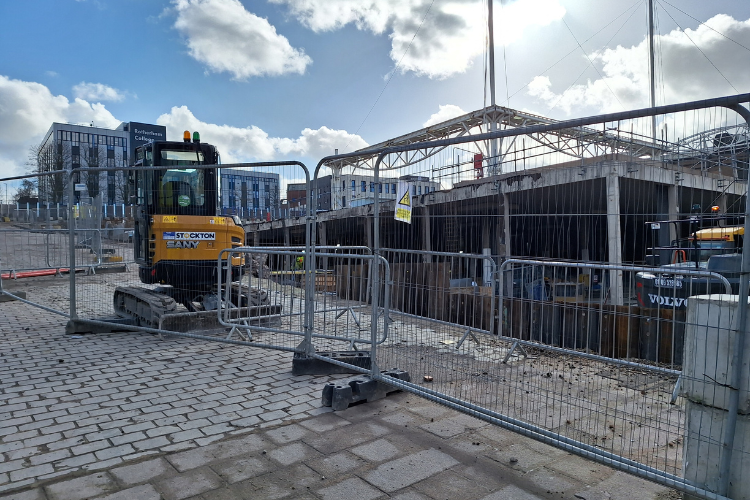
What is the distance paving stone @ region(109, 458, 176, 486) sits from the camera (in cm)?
310

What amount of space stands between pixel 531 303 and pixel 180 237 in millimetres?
5179

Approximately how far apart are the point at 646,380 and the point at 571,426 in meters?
1.71

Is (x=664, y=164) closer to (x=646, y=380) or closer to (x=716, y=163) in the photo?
(x=716, y=163)

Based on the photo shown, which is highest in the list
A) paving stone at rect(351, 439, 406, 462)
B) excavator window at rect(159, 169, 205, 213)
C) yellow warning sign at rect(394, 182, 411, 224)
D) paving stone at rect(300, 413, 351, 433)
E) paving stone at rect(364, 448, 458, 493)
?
excavator window at rect(159, 169, 205, 213)

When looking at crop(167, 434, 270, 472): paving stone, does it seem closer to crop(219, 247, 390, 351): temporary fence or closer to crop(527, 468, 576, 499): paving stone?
crop(527, 468, 576, 499): paving stone

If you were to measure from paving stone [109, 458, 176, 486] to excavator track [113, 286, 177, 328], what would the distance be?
148 inches

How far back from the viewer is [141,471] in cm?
320

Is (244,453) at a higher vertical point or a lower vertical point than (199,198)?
lower

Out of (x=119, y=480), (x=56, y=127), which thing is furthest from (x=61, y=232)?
(x=56, y=127)

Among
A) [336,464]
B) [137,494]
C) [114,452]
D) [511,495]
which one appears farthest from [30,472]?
[511,495]

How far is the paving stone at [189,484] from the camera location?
116 inches

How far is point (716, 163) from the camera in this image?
10.5 feet

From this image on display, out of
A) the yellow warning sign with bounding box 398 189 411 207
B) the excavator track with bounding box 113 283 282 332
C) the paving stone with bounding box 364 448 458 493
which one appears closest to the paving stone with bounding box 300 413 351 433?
the paving stone with bounding box 364 448 458 493

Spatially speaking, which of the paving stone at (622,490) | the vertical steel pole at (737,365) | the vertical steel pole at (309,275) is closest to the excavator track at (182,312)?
the vertical steel pole at (309,275)
